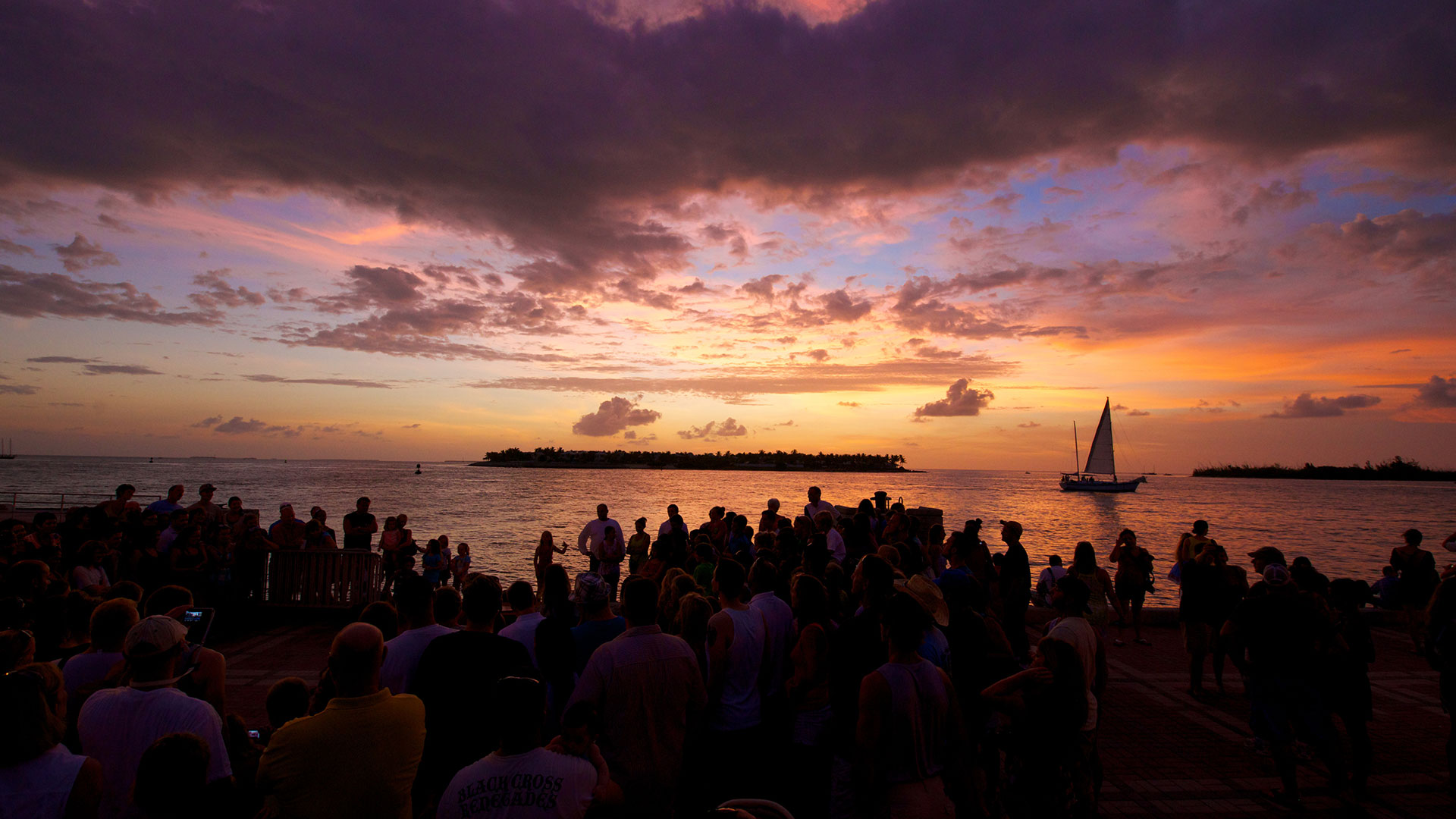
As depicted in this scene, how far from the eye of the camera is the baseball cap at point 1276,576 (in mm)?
5863

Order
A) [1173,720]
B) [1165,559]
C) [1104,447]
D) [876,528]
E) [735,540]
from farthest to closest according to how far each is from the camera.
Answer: [1104,447] → [1165,559] → [876,528] → [735,540] → [1173,720]

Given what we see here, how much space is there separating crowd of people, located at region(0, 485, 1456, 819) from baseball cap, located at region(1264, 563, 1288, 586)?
35mm

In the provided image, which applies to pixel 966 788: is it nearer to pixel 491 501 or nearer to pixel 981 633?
pixel 981 633

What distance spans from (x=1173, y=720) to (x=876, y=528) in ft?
19.5

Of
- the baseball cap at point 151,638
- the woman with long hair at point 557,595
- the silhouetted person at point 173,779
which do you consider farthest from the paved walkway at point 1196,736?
the silhouetted person at point 173,779

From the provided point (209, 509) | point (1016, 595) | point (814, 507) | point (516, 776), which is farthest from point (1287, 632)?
point (209, 509)

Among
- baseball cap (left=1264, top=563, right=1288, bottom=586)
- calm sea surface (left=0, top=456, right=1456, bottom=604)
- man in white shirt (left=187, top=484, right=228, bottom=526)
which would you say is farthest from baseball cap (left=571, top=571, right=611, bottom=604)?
calm sea surface (left=0, top=456, right=1456, bottom=604)

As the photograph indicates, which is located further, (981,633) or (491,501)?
(491,501)

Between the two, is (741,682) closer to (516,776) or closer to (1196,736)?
(516,776)

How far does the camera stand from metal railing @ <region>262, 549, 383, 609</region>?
10766mm

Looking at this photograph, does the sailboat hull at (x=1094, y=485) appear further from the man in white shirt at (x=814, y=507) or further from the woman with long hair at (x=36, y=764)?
the woman with long hair at (x=36, y=764)

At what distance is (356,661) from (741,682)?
2.41 m

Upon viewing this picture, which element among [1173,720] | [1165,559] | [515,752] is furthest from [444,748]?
[1165,559]

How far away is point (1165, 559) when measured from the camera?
32844 mm
